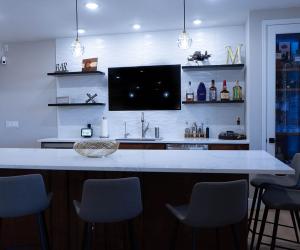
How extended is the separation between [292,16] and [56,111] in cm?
397

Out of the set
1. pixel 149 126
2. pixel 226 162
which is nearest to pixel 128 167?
pixel 226 162

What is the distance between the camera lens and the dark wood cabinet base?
2.41m

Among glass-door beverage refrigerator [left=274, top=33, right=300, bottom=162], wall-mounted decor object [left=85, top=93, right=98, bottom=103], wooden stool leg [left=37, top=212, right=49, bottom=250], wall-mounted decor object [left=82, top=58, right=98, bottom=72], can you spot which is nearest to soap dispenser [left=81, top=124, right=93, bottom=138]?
wall-mounted decor object [left=85, top=93, right=98, bottom=103]

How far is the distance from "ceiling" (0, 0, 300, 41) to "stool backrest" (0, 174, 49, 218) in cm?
249

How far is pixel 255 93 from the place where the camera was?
13.5 feet

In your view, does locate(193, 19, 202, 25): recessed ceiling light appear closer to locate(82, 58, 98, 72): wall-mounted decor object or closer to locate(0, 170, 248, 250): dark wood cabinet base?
locate(82, 58, 98, 72): wall-mounted decor object

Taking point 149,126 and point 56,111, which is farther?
point 56,111

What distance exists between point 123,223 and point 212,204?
0.97 metres

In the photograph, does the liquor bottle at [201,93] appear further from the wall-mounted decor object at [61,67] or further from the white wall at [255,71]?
the wall-mounted decor object at [61,67]

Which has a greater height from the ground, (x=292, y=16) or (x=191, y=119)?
(x=292, y=16)

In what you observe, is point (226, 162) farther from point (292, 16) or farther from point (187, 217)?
point (292, 16)

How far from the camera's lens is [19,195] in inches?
78.0

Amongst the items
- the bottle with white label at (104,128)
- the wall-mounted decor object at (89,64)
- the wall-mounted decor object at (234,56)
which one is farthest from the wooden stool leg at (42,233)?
the wall-mounted decor object at (234,56)

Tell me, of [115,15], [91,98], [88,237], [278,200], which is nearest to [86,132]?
[91,98]
